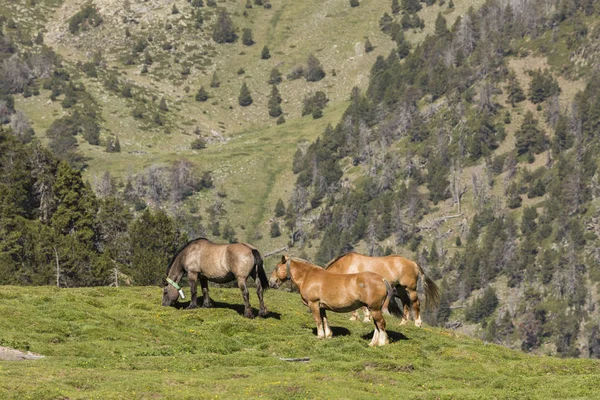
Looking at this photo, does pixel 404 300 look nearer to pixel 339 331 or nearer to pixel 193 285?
pixel 339 331

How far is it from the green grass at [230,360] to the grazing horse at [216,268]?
105 cm

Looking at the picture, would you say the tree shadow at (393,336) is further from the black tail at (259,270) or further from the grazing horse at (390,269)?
the black tail at (259,270)

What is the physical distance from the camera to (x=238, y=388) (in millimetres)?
28984

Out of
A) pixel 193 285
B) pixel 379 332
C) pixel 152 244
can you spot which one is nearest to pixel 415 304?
pixel 379 332

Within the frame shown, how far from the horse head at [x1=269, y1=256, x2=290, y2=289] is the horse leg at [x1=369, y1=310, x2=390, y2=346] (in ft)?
17.0

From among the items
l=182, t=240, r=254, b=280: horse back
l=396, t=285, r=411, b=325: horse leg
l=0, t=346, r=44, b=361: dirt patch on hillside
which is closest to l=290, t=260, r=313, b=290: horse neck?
l=182, t=240, r=254, b=280: horse back

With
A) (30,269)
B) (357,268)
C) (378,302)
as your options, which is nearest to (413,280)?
(357,268)

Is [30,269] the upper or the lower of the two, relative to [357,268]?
lower

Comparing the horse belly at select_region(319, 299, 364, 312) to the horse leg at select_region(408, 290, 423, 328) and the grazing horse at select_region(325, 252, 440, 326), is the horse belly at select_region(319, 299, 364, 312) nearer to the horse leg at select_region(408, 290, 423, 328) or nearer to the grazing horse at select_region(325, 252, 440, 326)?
the grazing horse at select_region(325, 252, 440, 326)

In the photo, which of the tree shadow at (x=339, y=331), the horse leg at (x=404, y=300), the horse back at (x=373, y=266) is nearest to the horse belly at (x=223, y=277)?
the horse back at (x=373, y=266)

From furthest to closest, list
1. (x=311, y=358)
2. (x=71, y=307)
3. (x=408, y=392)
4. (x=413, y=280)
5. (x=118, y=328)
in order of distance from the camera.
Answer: (x=413, y=280)
(x=71, y=307)
(x=118, y=328)
(x=311, y=358)
(x=408, y=392)

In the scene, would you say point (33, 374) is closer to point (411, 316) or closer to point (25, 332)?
point (25, 332)

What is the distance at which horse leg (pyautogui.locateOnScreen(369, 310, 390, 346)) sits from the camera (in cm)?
3719

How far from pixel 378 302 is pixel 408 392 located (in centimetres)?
726
